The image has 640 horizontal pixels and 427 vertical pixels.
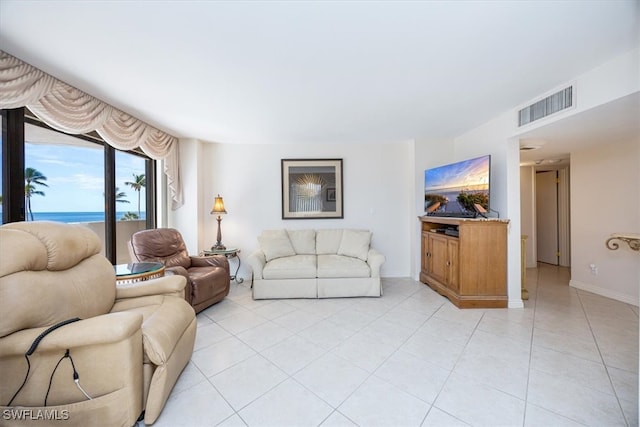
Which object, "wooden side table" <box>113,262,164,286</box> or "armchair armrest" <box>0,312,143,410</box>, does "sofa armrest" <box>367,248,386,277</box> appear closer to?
"wooden side table" <box>113,262,164,286</box>

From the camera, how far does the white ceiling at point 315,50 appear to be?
51.6 inches

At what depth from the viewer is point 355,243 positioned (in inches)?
141

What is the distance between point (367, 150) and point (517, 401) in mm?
3400

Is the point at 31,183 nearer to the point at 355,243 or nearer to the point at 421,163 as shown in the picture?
the point at 355,243

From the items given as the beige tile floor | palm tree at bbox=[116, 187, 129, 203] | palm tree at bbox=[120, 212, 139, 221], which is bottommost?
the beige tile floor

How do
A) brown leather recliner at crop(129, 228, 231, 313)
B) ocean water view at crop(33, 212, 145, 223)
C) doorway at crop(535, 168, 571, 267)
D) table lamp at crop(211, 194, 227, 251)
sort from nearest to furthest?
ocean water view at crop(33, 212, 145, 223), brown leather recliner at crop(129, 228, 231, 313), table lamp at crop(211, 194, 227, 251), doorway at crop(535, 168, 571, 267)

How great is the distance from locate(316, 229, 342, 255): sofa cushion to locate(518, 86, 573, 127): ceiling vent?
262 centimetres

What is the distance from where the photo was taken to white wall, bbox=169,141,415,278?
154 inches

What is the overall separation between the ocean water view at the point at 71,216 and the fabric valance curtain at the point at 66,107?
30.2 inches

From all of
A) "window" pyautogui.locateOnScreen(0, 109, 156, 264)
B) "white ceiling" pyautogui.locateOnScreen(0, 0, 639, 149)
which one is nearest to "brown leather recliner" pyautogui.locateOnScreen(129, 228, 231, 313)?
"window" pyautogui.locateOnScreen(0, 109, 156, 264)

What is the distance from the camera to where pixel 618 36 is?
1.54m

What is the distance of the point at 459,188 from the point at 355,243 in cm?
159

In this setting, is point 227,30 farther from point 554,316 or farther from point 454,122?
point 554,316

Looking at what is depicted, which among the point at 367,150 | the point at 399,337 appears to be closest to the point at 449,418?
the point at 399,337
